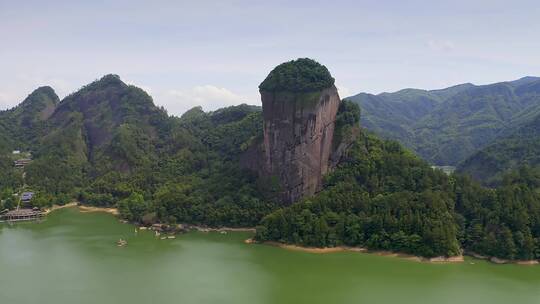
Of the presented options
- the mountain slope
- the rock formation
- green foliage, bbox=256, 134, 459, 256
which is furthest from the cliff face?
the mountain slope

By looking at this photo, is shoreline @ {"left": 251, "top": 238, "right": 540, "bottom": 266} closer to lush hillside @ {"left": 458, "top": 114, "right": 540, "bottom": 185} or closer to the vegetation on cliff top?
the vegetation on cliff top

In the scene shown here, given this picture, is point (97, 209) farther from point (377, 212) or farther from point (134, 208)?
point (377, 212)

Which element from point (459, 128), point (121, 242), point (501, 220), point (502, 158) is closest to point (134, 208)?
point (121, 242)

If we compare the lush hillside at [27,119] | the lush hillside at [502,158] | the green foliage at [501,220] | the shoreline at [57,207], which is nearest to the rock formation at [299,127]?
the green foliage at [501,220]

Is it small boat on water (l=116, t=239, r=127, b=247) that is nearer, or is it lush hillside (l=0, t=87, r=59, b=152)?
small boat on water (l=116, t=239, r=127, b=247)

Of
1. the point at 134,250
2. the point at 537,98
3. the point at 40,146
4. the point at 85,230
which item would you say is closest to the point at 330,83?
the point at 134,250
